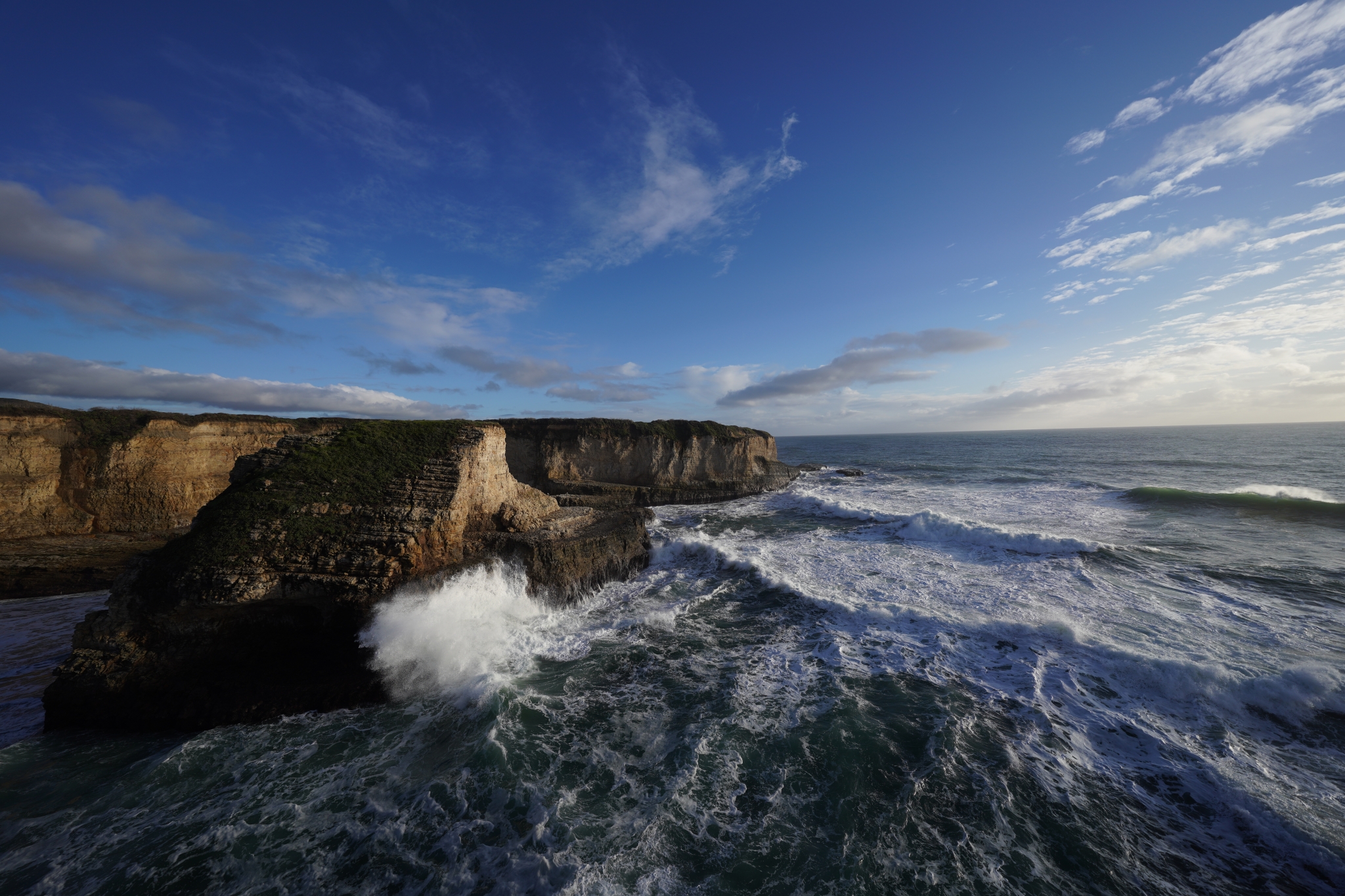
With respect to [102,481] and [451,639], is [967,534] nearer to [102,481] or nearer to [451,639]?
[451,639]

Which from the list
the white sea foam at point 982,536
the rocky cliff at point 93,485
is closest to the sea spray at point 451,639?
the rocky cliff at point 93,485

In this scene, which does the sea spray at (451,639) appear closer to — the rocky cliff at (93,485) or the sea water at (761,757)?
the sea water at (761,757)

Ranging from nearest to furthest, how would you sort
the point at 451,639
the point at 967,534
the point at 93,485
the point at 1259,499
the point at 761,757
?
1. the point at 761,757
2. the point at 451,639
3. the point at 93,485
4. the point at 967,534
5. the point at 1259,499

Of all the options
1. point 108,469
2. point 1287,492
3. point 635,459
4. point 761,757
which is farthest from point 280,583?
point 1287,492

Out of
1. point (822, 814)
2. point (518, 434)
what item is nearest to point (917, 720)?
point (822, 814)

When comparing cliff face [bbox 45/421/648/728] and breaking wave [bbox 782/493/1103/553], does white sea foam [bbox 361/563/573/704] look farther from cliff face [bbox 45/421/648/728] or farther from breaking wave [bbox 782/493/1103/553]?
breaking wave [bbox 782/493/1103/553]

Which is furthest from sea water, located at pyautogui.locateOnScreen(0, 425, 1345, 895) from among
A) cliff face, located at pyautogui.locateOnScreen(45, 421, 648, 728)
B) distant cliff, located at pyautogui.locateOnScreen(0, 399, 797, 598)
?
distant cliff, located at pyautogui.locateOnScreen(0, 399, 797, 598)

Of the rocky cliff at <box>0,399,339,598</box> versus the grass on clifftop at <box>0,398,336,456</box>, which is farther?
the grass on clifftop at <box>0,398,336,456</box>
